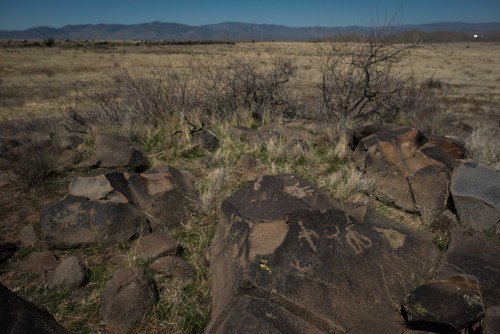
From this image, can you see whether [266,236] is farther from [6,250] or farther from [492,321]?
[6,250]

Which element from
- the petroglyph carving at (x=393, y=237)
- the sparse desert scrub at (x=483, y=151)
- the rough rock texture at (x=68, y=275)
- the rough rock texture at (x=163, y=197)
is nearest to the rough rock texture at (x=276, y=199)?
the petroglyph carving at (x=393, y=237)

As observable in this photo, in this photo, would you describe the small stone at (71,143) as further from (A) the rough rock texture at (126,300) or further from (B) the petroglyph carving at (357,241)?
(B) the petroglyph carving at (357,241)

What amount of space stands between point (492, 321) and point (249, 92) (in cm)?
687

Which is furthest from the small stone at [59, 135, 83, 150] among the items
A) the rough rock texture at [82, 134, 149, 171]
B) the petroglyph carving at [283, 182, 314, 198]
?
the petroglyph carving at [283, 182, 314, 198]

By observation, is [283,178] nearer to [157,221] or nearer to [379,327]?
[157,221]

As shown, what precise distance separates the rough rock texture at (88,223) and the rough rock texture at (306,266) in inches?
36.9

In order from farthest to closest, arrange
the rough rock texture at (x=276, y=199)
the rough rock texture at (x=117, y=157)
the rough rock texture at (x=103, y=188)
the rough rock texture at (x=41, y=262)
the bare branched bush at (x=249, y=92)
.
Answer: the bare branched bush at (x=249, y=92) < the rough rock texture at (x=117, y=157) < the rough rock texture at (x=103, y=188) < the rough rock texture at (x=41, y=262) < the rough rock texture at (x=276, y=199)

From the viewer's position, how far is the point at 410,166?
4570 mm

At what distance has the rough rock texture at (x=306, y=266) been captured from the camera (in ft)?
7.43

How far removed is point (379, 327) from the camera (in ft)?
7.48

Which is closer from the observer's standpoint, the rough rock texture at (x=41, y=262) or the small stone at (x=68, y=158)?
the rough rock texture at (x=41, y=262)

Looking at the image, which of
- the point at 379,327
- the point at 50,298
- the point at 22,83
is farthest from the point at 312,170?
the point at 22,83

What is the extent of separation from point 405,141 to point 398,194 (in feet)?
2.65

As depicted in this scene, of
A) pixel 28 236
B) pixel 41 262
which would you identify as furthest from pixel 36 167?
pixel 41 262
